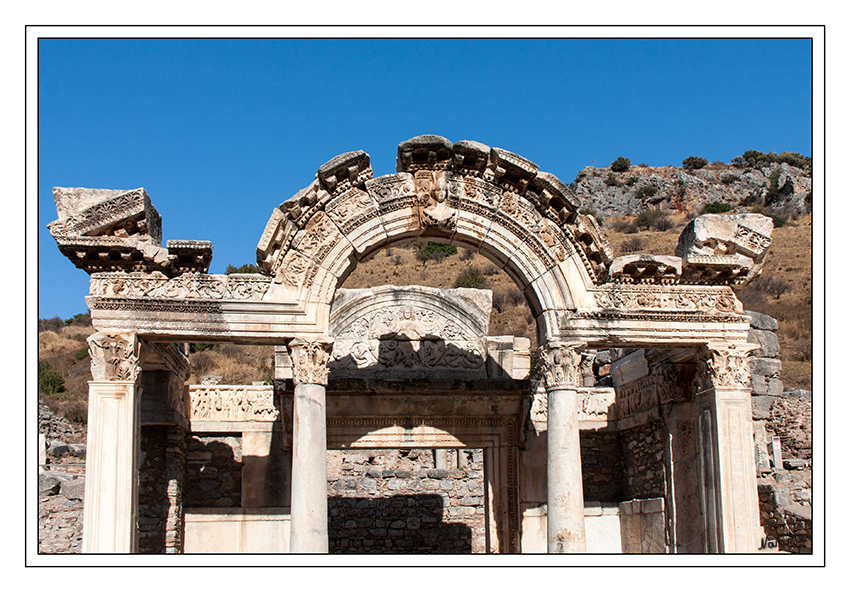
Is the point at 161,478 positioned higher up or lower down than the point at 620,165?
lower down

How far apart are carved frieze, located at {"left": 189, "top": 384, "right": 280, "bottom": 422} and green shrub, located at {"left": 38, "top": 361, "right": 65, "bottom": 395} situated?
1493 cm

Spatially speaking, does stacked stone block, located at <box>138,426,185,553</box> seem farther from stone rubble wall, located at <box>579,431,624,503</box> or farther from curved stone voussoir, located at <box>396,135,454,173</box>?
stone rubble wall, located at <box>579,431,624,503</box>

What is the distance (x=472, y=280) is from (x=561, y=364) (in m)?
28.5

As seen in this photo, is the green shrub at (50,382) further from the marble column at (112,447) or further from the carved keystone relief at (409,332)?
the marble column at (112,447)

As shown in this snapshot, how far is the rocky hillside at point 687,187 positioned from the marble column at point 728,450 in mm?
42712

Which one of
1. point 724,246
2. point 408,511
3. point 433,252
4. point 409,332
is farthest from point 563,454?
point 433,252

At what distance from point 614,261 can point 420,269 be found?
3303 centimetres

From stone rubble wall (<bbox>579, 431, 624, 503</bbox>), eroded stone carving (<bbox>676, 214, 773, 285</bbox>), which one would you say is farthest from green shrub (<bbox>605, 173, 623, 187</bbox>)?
eroded stone carving (<bbox>676, 214, 773, 285</bbox>)

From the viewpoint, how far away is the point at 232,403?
1297 cm

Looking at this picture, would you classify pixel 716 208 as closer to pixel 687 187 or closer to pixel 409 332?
pixel 687 187

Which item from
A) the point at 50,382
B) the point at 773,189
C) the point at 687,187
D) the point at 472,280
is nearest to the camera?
the point at 50,382

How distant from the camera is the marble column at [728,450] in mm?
9922

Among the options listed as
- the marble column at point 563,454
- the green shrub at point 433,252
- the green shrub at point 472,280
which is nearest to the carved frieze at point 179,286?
the marble column at point 563,454

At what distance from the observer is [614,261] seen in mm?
10273
